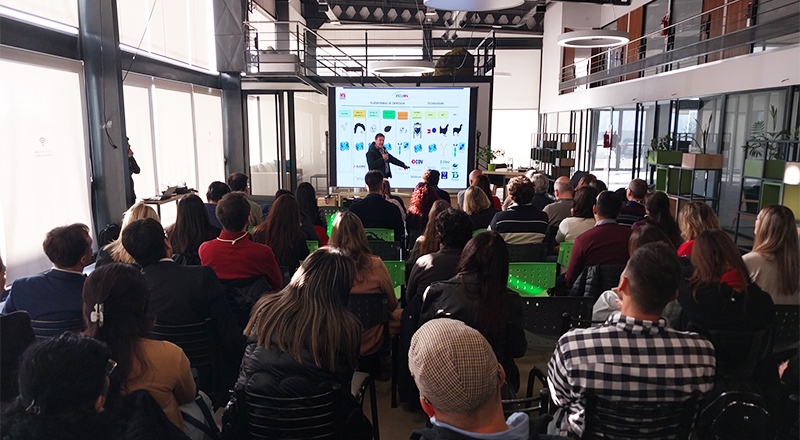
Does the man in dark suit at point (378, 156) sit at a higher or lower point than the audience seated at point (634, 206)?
higher

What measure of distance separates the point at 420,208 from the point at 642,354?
12.1 feet

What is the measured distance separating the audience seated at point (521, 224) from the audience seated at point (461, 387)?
310cm

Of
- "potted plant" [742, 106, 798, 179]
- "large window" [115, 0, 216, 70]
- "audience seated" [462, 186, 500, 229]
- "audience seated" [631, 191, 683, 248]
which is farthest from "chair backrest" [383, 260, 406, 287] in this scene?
"large window" [115, 0, 216, 70]

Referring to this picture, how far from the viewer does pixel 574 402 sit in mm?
1842

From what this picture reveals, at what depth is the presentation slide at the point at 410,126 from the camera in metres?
8.60

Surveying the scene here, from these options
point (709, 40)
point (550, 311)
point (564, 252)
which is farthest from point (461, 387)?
point (709, 40)

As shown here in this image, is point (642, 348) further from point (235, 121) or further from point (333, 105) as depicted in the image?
point (235, 121)

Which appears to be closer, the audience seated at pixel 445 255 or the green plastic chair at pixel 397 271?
the audience seated at pixel 445 255

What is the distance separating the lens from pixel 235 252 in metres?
3.08

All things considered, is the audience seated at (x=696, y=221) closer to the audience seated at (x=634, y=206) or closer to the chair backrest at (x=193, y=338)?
the audience seated at (x=634, y=206)

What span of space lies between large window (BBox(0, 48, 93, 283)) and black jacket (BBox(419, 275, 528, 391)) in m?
4.64

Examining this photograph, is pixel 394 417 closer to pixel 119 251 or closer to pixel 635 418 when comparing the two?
pixel 635 418

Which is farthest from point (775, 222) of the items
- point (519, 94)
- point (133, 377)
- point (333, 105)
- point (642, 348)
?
point (519, 94)

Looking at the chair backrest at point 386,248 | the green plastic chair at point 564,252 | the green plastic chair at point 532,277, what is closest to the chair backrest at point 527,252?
the green plastic chair at point 564,252
